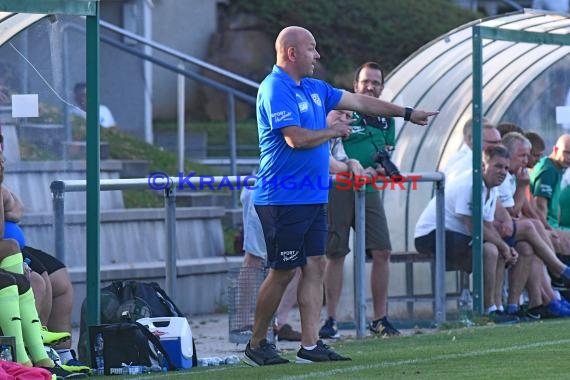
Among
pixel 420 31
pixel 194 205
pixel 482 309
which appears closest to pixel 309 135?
pixel 482 309

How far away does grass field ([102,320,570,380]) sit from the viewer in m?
8.95

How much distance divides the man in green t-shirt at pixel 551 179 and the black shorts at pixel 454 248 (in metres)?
1.41

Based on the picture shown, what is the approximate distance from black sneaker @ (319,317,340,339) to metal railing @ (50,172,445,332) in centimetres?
21

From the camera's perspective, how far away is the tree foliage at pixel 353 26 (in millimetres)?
32344

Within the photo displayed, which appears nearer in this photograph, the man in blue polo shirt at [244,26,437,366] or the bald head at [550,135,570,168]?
the man in blue polo shirt at [244,26,437,366]

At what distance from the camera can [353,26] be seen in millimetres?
32875

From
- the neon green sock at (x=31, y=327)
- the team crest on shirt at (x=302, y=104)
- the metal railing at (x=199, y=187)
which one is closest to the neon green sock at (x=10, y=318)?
the neon green sock at (x=31, y=327)

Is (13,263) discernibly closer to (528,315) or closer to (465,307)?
(465,307)

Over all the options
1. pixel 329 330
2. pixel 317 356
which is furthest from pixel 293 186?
pixel 329 330

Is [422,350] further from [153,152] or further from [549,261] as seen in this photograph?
[153,152]

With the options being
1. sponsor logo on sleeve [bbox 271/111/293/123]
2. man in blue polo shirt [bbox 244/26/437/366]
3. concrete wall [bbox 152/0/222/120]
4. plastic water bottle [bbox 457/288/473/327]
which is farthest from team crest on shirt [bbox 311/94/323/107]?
concrete wall [bbox 152/0/222/120]

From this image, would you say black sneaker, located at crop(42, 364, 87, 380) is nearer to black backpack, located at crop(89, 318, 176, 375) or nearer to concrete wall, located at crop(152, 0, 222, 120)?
black backpack, located at crop(89, 318, 176, 375)

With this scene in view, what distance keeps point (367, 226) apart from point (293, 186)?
9.69 feet

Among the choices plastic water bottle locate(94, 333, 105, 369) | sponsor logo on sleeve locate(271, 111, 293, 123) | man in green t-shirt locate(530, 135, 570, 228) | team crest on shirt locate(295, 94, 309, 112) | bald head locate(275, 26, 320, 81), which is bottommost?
plastic water bottle locate(94, 333, 105, 369)
